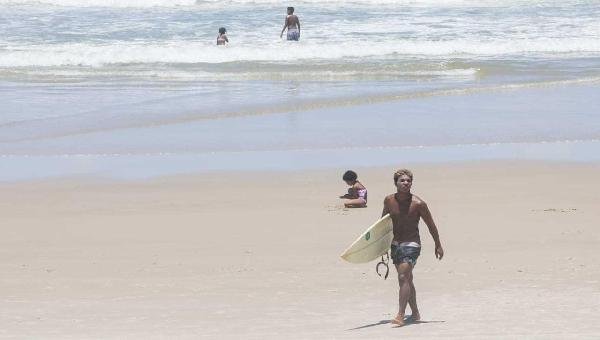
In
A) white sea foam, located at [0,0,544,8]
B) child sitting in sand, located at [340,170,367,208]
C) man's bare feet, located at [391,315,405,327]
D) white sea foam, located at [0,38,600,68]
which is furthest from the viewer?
white sea foam, located at [0,0,544,8]

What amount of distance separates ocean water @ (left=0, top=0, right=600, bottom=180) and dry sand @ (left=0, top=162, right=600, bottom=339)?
1460mm

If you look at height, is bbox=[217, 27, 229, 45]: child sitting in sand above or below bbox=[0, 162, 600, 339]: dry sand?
below

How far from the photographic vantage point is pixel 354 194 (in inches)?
423

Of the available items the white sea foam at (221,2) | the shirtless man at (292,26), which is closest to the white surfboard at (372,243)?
the shirtless man at (292,26)

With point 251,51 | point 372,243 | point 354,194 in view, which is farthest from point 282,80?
point 372,243

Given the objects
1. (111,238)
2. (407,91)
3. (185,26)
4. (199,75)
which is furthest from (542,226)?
(185,26)

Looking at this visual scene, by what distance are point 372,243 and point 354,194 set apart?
3725mm

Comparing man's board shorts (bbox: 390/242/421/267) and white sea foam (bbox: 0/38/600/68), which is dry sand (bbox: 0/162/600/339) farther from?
white sea foam (bbox: 0/38/600/68)

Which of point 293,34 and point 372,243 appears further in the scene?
point 293,34

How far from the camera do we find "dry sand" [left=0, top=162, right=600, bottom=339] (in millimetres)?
7023

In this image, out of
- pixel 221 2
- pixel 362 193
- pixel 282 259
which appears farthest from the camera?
pixel 221 2

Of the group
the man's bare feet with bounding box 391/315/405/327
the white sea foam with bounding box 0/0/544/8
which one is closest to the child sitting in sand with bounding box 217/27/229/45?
the white sea foam with bounding box 0/0/544/8

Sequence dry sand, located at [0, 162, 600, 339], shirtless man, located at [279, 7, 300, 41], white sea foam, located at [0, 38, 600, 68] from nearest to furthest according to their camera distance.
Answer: dry sand, located at [0, 162, 600, 339], white sea foam, located at [0, 38, 600, 68], shirtless man, located at [279, 7, 300, 41]

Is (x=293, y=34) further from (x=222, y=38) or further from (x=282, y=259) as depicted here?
(x=282, y=259)
